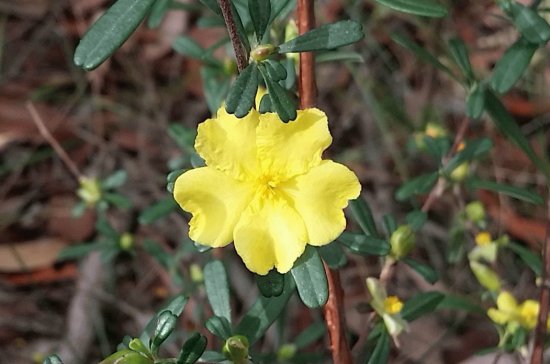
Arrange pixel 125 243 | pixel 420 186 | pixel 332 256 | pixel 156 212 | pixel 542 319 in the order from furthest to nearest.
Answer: pixel 125 243, pixel 156 212, pixel 420 186, pixel 542 319, pixel 332 256

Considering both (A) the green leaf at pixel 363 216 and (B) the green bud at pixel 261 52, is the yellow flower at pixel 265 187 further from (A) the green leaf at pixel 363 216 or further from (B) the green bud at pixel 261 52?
(A) the green leaf at pixel 363 216

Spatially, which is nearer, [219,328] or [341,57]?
[219,328]

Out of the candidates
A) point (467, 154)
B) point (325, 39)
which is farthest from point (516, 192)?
point (325, 39)

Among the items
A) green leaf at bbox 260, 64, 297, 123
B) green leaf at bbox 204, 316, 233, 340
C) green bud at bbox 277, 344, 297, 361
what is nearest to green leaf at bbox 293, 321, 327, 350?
green bud at bbox 277, 344, 297, 361

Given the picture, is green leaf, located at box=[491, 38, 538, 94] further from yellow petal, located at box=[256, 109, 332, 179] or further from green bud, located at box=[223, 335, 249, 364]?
green bud, located at box=[223, 335, 249, 364]

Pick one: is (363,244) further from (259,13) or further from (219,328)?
(259,13)

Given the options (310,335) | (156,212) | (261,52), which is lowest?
(310,335)

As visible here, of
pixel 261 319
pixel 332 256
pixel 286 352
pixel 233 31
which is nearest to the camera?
pixel 233 31
